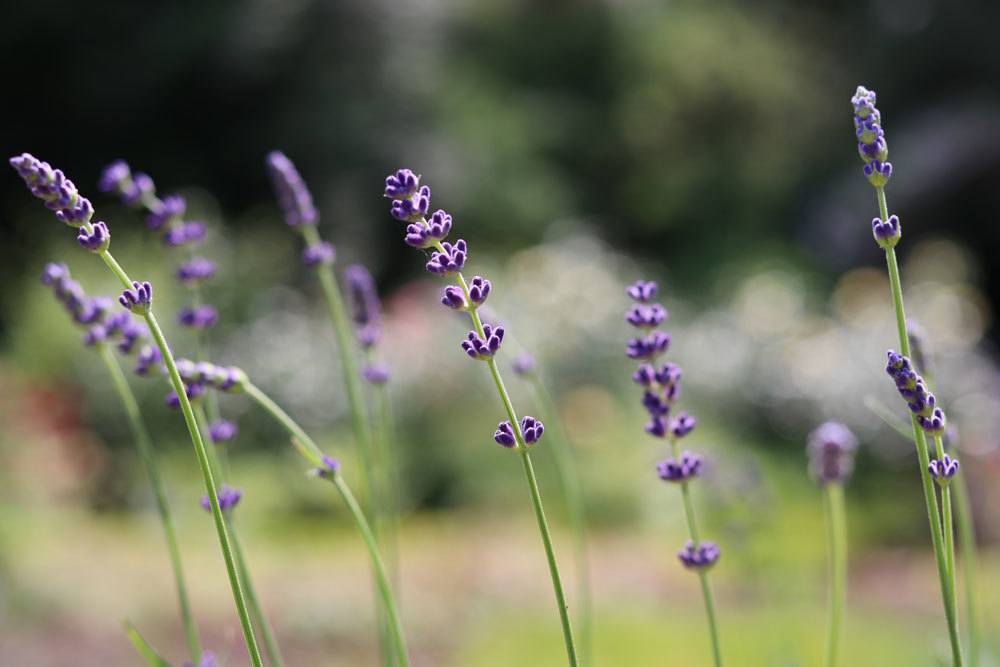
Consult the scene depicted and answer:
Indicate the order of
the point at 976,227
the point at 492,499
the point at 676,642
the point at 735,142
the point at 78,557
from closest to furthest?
the point at 676,642 < the point at 78,557 < the point at 492,499 < the point at 976,227 < the point at 735,142

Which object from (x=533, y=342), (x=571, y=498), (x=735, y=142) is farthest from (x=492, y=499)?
(x=735, y=142)

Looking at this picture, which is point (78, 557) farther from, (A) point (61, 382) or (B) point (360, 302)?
(B) point (360, 302)

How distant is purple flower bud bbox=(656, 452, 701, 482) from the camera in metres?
1.23

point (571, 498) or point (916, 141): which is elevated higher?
point (916, 141)

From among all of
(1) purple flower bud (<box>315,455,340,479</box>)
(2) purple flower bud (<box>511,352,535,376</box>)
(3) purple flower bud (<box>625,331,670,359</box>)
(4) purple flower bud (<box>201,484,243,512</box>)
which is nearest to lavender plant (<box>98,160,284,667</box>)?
(4) purple flower bud (<box>201,484,243,512</box>)

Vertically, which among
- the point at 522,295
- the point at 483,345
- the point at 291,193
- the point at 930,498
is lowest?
the point at 930,498

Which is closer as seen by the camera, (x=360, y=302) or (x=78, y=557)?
(x=360, y=302)

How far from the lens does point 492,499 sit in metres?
7.28

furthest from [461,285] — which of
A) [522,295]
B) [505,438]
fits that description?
[522,295]

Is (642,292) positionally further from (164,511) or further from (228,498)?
(164,511)

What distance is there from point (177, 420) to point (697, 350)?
467cm

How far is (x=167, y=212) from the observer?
5.25ft

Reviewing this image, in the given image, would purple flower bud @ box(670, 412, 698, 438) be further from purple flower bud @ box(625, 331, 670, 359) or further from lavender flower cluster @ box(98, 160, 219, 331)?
lavender flower cluster @ box(98, 160, 219, 331)

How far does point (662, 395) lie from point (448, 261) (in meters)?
0.44
